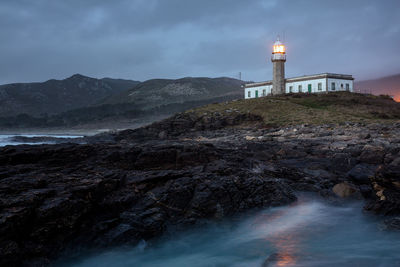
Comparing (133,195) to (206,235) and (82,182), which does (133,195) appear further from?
(206,235)

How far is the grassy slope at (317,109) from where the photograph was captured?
1142 inches

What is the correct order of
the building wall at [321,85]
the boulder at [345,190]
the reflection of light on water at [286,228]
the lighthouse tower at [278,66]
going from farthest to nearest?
the lighthouse tower at [278,66] → the building wall at [321,85] → the boulder at [345,190] → the reflection of light on water at [286,228]

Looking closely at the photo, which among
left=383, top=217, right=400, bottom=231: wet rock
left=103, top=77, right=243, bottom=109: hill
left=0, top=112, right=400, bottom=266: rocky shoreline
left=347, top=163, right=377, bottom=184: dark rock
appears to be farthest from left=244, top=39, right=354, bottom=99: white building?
left=103, top=77, right=243, bottom=109: hill

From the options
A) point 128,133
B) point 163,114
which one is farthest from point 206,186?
point 163,114

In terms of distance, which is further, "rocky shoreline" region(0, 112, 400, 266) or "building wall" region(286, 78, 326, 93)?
"building wall" region(286, 78, 326, 93)

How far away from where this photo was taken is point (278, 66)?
149 ft

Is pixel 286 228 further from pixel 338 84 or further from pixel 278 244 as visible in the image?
pixel 338 84

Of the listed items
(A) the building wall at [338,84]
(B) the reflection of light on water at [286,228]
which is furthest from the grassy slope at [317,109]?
(B) the reflection of light on water at [286,228]

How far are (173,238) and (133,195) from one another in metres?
1.30

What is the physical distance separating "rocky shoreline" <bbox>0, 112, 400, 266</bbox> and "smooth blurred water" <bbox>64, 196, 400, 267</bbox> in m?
0.30

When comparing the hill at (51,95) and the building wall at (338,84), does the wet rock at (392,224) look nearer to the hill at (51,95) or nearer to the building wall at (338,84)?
the building wall at (338,84)

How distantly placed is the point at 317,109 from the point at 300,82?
42.9 feet

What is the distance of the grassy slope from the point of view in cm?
2902

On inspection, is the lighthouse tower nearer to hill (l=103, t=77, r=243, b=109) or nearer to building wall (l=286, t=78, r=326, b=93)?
building wall (l=286, t=78, r=326, b=93)
